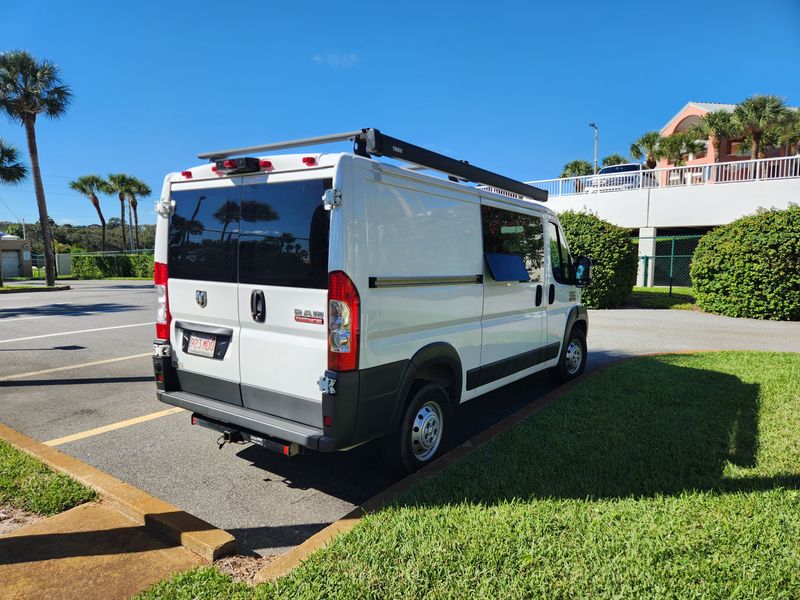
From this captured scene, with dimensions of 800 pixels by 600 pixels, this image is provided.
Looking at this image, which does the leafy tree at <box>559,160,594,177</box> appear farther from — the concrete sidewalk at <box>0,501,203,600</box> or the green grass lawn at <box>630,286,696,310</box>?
the concrete sidewalk at <box>0,501,203,600</box>

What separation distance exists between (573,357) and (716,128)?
36.8 m

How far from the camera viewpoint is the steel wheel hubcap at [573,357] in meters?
6.68

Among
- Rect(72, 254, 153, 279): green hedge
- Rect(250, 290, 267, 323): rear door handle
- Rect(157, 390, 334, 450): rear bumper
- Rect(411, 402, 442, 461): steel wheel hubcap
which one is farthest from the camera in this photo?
Rect(72, 254, 153, 279): green hedge

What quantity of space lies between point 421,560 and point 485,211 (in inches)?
116

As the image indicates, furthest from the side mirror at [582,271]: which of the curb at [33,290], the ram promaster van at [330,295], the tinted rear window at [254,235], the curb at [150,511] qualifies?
the curb at [33,290]

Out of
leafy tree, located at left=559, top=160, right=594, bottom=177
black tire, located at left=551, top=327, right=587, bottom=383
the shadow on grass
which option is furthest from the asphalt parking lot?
leafy tree, located at left=559, top=160, right=594, bottom=177

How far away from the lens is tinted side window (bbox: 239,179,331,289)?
10.7 feet

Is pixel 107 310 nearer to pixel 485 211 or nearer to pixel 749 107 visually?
pixel 485 211

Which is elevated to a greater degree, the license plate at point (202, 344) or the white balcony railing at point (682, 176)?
the white balcony railing at point (682, 176)

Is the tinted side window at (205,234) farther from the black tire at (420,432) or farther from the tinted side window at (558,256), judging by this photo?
the tinted side window at (558,256)

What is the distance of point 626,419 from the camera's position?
4.97 meters

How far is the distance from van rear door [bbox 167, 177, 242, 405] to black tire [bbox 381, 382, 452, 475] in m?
1.20

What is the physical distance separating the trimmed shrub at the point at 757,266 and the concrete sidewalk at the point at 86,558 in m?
13.9

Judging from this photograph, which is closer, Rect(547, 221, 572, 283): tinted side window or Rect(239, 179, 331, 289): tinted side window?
Rect(239, 179, 331, 289): tinted side window
